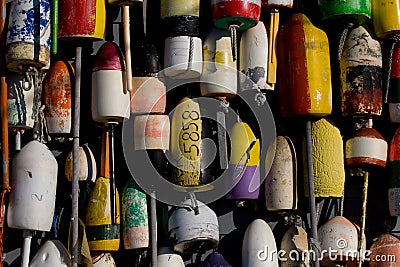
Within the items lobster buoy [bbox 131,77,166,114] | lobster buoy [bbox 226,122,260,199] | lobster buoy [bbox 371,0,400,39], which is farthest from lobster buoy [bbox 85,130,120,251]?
lobster buoy [bbox 371,0,400,39]

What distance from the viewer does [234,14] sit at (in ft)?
10.1

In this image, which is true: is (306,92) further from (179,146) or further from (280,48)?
(179,146)

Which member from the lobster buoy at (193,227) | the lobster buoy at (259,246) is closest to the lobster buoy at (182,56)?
the lobster buoy at (193,227)

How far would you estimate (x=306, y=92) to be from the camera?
3.13 m

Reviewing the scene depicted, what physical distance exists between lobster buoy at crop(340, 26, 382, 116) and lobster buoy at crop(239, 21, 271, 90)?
0.84 feet

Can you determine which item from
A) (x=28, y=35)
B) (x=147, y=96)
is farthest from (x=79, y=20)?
(x=147, y=96)

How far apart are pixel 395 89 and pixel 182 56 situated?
697 mm

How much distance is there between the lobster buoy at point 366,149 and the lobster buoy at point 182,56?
0.54 m

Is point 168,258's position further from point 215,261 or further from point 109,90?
point 109,90

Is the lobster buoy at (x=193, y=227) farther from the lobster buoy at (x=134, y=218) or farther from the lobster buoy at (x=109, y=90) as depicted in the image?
the lobster buoy at (x=109, y=90)

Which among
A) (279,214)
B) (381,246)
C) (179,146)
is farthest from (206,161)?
(381,246)

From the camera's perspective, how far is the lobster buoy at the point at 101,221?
305 centimetres

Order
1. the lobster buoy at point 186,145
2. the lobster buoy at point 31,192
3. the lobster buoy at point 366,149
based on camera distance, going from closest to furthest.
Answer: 1. the lobster buoy at point 31,192
2. the lobster buoy at point 186,145
3. the lobster buoy at point 366,149

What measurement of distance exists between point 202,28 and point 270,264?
780 millimetres
